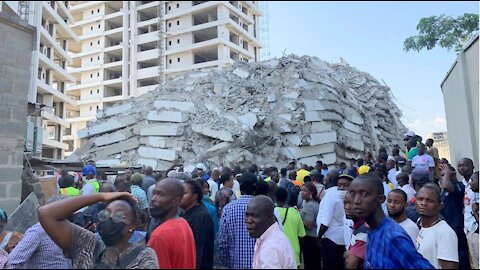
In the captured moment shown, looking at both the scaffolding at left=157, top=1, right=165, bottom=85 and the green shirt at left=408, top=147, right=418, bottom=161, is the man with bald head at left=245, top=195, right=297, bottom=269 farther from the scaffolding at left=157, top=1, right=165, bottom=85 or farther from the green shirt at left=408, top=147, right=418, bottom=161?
the scaffolding at left=157, top=1, right=165, bottom=85

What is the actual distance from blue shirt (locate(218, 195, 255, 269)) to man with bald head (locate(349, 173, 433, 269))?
149cm

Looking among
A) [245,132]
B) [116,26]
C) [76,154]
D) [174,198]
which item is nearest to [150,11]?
[116,26]

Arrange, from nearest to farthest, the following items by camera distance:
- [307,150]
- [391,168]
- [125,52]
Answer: [391,168] → [307,150] → [125,52]

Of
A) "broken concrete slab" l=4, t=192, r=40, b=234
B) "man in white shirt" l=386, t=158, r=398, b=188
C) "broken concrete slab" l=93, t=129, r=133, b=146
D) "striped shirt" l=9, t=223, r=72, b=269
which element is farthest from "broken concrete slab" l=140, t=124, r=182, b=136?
"striped shirt" l=9, t=223, r=72, b=269

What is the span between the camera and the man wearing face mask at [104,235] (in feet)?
7.50

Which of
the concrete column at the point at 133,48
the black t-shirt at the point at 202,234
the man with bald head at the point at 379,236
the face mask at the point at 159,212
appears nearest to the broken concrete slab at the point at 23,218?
the black t-shirt at the point at 202,234

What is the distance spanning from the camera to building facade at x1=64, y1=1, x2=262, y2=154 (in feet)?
139

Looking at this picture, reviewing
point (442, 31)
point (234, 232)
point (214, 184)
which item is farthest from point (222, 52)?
point (234, 232)

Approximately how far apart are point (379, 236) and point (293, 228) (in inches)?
96.8

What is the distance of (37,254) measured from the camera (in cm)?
286

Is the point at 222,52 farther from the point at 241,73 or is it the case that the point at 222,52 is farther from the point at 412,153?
the point at 412,153

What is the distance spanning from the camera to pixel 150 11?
47.7m

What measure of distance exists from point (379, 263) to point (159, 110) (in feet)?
53.8

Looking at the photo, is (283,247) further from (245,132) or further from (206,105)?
(206,105)
